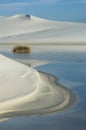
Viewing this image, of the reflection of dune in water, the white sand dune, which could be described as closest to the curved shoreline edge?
the reflection of dune in water

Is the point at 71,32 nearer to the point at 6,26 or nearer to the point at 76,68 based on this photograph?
the point at 6,26

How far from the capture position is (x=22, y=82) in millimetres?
18594

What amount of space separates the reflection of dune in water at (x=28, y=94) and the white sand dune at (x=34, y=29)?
46588 millimetres

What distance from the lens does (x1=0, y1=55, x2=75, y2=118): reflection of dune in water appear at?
14781 mm

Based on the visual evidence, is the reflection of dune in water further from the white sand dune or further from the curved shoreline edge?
the white sand dune

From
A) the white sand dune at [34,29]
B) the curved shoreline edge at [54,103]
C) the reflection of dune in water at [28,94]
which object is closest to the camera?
the curved shoreline edge at [54,103]

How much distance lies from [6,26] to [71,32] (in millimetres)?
20380

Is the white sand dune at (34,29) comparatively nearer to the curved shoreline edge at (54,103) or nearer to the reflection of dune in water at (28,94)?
the reflection of dune in water at (28,94)

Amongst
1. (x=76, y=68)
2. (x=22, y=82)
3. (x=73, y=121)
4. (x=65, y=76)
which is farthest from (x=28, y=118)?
(x=76, y=68)

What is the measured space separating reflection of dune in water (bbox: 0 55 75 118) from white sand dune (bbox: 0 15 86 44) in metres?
46.6

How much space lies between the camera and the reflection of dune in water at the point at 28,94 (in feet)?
48.5

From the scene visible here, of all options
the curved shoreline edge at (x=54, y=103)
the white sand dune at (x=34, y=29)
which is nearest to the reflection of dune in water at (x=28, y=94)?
the curved shoreline edge at (x=54, y=103)

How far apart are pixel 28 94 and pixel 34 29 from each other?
71561 mm

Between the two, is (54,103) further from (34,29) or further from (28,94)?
(34,29)
